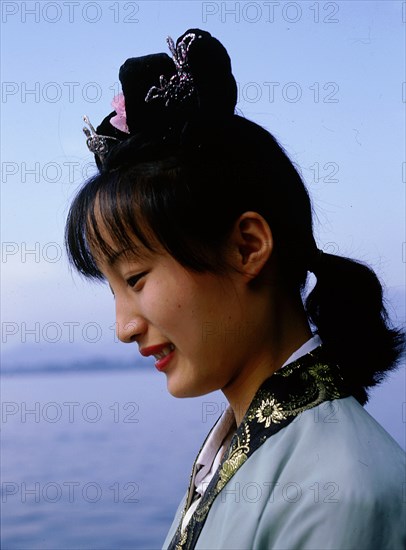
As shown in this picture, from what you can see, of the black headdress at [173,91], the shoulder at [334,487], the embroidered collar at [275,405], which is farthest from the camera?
the black headdress at [173,91]

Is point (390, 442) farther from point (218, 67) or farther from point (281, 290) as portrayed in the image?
point (218, 67)

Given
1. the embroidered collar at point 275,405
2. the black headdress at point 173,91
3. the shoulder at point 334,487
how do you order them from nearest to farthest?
the shoulder at point 334,487, the embroidered collar at point 275,405, the black headdress at point 173,91

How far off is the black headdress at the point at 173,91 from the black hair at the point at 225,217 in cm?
3

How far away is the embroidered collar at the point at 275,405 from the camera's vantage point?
133cm

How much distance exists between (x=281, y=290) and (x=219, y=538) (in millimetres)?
365

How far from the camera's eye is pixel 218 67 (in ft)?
4.85

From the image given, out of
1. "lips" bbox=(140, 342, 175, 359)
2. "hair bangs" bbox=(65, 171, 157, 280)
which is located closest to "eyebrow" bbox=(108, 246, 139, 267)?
"hair bangs" bbox=(65, 171, 157, 280)

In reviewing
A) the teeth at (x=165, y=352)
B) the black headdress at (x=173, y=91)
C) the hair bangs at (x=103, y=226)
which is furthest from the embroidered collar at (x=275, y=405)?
the black headdress at (x=173, y=91)

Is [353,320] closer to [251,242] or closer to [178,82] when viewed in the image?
[251,242]

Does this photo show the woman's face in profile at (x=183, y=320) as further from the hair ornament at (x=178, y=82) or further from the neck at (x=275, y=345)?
the hair ornament at (x=178, y=82)

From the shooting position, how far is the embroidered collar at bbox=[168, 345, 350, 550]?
1329 millimetres

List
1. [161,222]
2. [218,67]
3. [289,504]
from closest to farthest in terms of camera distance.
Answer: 1. [289,504]
2. [161,222]
3. [218,67]

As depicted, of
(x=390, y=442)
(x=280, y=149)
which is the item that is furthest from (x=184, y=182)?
(x=390, y=442)

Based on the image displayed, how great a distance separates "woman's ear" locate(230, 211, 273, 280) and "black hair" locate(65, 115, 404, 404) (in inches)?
0.6
